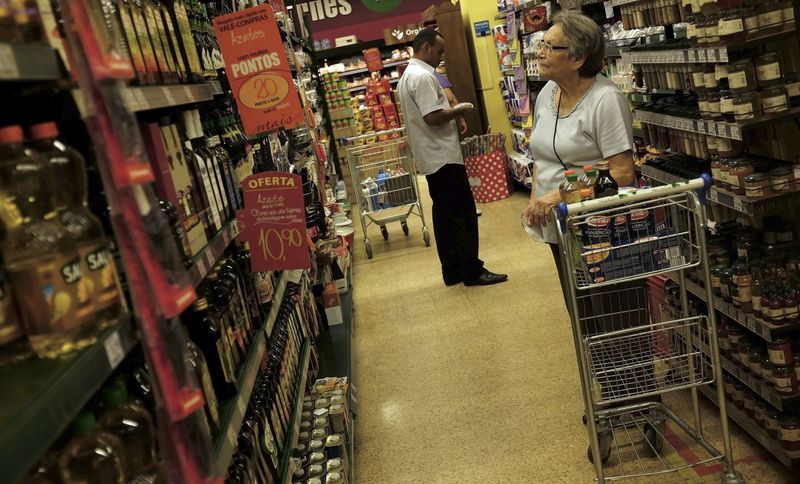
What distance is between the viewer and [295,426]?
10.0ft

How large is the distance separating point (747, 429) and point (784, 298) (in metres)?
0.67

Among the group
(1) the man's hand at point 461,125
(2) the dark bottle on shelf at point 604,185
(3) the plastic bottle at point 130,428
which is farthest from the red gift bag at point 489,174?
(3) the plastic bottle at point 130,428

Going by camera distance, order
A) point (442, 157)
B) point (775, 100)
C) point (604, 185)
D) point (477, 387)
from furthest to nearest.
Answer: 1. point (442, 157)
2. point (477, 387)
3. point (775, 100)
4. point (604, 185)

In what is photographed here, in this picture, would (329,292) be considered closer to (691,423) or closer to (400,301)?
(400,301)

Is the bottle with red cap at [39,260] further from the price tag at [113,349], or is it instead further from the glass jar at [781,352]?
the glass jar at [781,352]

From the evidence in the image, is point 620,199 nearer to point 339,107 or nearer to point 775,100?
point 775,100

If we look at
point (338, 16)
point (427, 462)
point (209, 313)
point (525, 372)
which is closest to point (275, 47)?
point (209, 313)

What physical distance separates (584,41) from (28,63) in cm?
243

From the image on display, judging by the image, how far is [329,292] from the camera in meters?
5.04

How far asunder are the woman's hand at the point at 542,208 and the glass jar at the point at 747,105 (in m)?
0.75

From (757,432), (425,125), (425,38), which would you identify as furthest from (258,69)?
(425,38)

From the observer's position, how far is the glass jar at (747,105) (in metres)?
2.99

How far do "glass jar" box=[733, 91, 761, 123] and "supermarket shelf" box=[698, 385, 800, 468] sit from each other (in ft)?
4.04

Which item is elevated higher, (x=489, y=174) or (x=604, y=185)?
(x=604, y=185)
